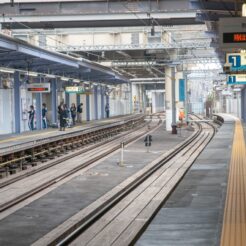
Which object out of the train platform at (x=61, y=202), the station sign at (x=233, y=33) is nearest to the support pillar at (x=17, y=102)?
the train platform at (x=61, y=202)

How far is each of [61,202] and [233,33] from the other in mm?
5303

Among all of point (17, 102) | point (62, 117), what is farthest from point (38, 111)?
point (17, 102)

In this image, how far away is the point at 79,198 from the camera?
13969 mm

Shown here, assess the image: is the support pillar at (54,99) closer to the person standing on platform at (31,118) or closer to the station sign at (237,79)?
the person standing on platform at (31,118)

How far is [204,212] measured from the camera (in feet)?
35.8

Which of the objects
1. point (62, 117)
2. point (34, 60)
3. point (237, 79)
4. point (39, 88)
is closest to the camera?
point (39, 88)

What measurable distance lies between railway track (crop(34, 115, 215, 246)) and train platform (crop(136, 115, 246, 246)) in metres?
0.35

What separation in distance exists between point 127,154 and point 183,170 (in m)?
6.10

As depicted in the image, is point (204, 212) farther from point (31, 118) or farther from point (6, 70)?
point (31, 118)

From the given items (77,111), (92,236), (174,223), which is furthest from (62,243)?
(77,111)

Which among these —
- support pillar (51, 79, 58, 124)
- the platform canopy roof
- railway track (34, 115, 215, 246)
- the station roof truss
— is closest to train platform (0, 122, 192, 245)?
railway track (34, 115, 215, 246)

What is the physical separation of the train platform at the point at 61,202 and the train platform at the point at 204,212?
6.08 ft

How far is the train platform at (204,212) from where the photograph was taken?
8.66 m

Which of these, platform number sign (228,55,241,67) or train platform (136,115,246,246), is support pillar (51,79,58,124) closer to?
platform number sign (228,55,241,67)
